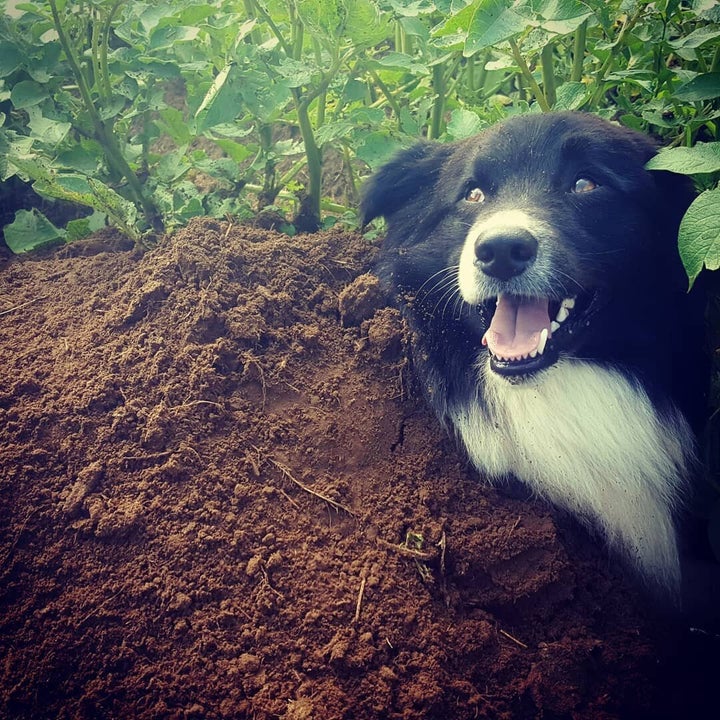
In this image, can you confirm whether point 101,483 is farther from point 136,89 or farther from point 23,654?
point 136,89

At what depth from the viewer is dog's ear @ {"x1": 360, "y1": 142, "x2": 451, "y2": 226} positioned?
112 inches

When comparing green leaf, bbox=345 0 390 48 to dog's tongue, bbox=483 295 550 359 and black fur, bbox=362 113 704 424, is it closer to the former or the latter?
black fur, bbox=362 113 704 424

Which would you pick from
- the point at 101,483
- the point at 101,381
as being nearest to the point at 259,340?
the point at 101,381

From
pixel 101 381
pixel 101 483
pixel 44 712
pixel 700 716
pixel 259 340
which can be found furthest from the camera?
pixel 259 340

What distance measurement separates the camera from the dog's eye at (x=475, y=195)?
2520mm

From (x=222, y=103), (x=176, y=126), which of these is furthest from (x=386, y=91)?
(x=176, y=126)

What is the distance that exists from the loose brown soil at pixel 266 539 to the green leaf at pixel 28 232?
0.50 meters

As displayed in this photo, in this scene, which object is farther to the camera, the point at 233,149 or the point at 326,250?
the point at 233,149

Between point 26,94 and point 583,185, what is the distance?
2.36 metres

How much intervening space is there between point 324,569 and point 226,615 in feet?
1.07

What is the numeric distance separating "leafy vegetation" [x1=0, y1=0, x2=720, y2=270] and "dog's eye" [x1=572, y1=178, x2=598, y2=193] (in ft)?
0.95

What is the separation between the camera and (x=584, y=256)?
221cm

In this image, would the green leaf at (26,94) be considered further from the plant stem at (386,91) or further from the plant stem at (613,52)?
the plant stem at (613,52)

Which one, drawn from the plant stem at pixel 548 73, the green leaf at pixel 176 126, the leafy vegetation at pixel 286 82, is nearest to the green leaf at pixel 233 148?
the leafy vegetation at pixel 286 82
